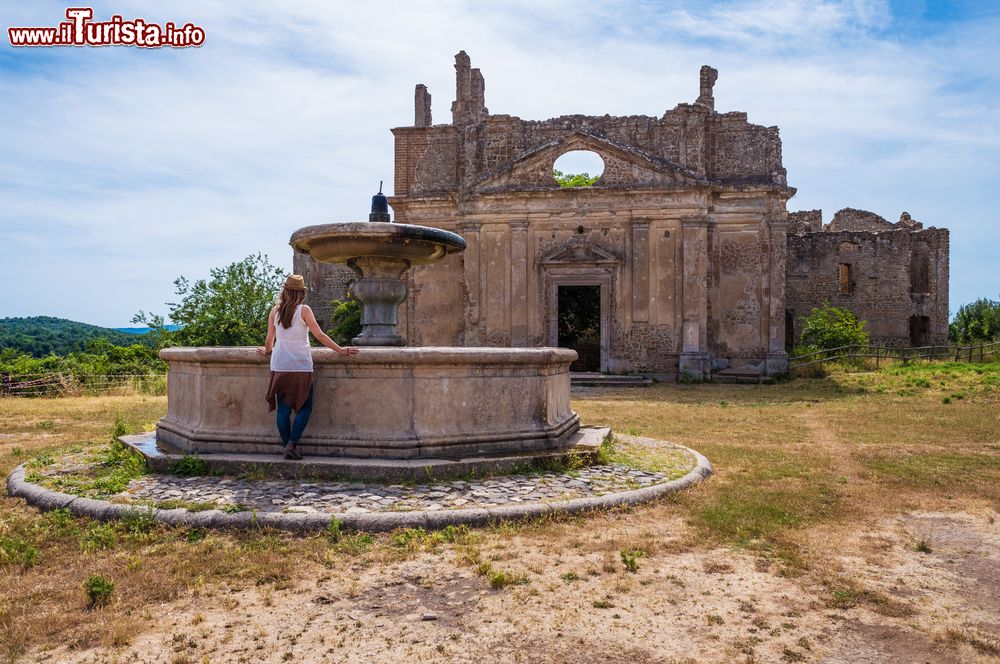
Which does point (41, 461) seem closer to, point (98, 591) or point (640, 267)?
point (98, 591)

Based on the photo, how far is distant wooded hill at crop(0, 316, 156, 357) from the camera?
5040cm

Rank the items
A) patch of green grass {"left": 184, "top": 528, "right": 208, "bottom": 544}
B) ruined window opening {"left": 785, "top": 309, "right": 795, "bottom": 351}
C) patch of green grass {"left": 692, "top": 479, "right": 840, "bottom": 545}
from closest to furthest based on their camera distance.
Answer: patch of green grass {"left": 184, "top": 528, "right": 208, "bottom": 544} < patch of green grass {"left": 692, "top": 479, "right": 840, "bottom": 545} < ruined window opening {"left": 785, "top": 309, "right": 795, "bottom": 351}

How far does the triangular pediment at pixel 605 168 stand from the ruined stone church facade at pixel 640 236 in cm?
3

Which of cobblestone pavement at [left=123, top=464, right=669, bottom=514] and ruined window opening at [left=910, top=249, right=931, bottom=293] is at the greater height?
ruined window opening at [left=910, top=249, right=931, bottom=293]

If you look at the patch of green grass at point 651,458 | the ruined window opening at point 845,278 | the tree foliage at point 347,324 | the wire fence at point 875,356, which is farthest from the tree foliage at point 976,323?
the patch of green grass at point 651,458

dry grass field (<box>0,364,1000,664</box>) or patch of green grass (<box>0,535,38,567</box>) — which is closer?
dry grass field (<box>0,364,1000,664</box>)

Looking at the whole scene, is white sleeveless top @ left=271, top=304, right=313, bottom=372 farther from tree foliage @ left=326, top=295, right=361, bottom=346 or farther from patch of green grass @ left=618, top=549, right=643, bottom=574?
tree foliage @ left=326, top=295, right=361, bottom=346

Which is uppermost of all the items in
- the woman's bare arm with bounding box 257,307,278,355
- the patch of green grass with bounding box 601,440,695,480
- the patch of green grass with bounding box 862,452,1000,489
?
the woman's bare arm with bounding box 257,307,278,355

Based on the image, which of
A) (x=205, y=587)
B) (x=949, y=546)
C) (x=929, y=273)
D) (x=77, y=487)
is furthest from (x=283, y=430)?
(x=929, y=273)

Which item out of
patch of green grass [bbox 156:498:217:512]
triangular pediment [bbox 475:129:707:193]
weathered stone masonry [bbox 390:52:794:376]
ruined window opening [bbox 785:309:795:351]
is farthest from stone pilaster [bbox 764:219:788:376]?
patch of green grass [bbox 156:498:217:512]

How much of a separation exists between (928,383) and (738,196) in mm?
7872

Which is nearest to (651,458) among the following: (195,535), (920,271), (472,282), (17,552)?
(195,535)

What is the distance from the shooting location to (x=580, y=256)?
2264 cm

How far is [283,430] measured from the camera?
20.8 ft
